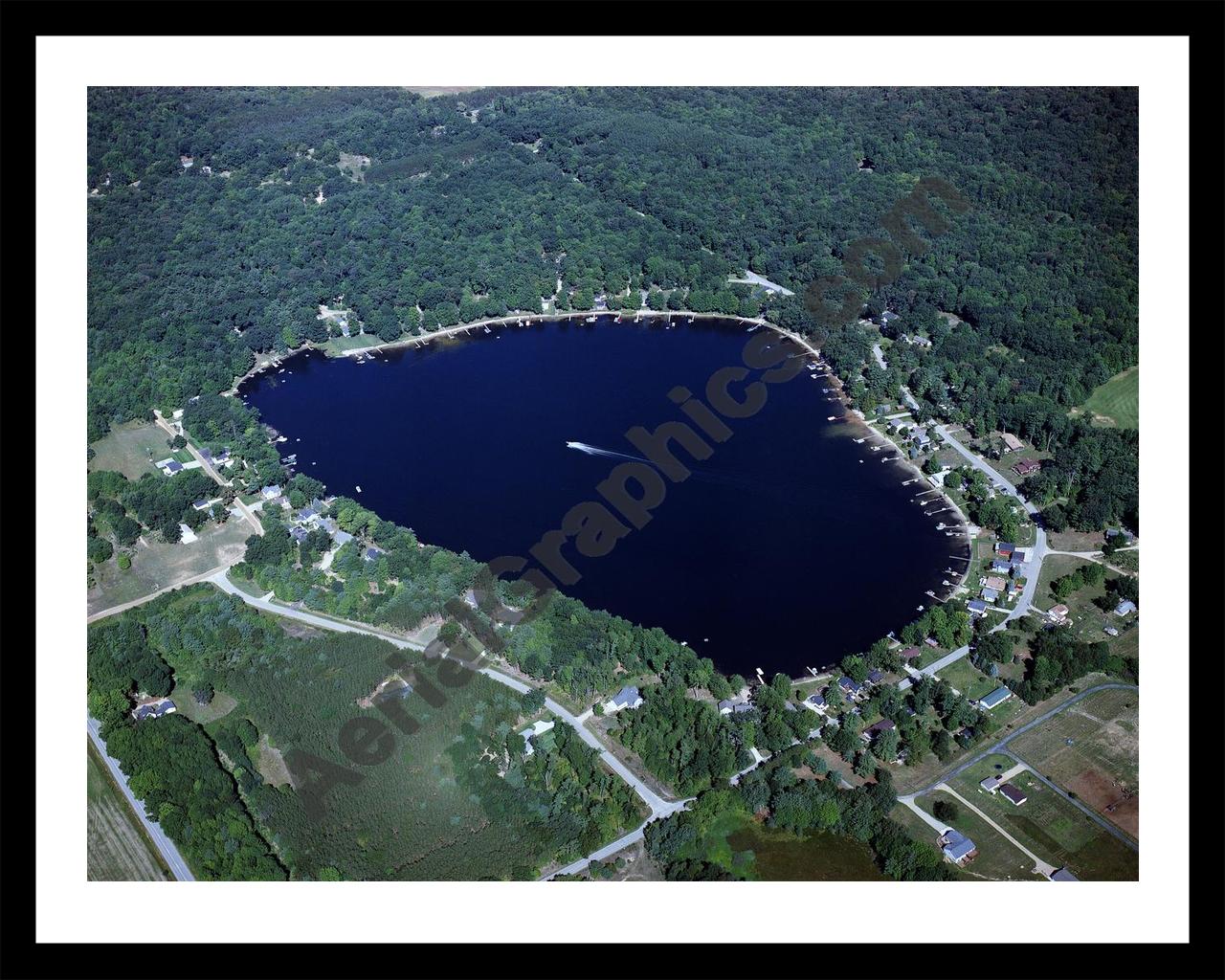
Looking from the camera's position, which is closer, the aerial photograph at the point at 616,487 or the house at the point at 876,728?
the aerial photograph at the point at 616,487

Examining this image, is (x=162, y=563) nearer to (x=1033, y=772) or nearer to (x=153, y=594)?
(x=153, y=594)

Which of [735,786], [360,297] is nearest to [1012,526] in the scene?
[735,786]

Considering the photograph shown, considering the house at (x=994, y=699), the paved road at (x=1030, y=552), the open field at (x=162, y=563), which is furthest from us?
the open field at (x=162, y=563)

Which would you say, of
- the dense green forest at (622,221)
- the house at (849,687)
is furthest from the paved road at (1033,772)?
the dense green forest at (622,221)

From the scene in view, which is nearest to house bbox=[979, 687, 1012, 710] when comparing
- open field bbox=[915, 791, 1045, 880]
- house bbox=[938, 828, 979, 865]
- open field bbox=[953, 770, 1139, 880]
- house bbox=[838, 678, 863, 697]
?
open field bbox=[953, 770, 1139, 880]

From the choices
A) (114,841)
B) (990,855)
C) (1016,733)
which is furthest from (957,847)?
(114,841)

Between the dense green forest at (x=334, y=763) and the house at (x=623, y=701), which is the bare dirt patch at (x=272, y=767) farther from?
the house at (x=623, y=701)

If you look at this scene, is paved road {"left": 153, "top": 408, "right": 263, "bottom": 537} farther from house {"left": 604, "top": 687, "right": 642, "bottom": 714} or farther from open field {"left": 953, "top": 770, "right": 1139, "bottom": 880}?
open field {"left": 953, "top": 770, "right": 1139, "bottom": 880}
